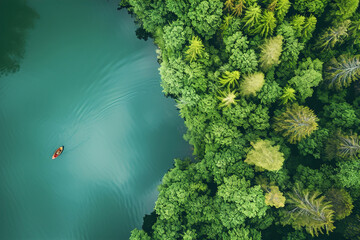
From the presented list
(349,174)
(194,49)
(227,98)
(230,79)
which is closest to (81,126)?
(194,49)

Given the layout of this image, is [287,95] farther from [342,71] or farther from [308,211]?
[308,211]

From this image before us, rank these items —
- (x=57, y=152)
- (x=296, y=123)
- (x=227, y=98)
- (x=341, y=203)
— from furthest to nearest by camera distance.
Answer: (x=57, y=152)
(x=227, y=98)
(x=296, y=123)
(x=341, y=203)

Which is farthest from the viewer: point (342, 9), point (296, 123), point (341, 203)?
point (342, 9)

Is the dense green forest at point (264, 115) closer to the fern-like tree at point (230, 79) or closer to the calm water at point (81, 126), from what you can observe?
the fern-like tree at point (230, 79)

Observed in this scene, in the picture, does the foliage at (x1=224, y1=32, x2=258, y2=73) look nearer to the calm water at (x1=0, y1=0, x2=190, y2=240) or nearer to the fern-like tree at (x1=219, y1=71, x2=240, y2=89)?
the fern-like tree at (x1=219, y1=71, x2=240, y2=89)

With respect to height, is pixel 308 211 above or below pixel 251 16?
below

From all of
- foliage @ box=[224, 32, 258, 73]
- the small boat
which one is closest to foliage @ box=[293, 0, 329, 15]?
foliage @ box=[224, 32, 258, 73]
